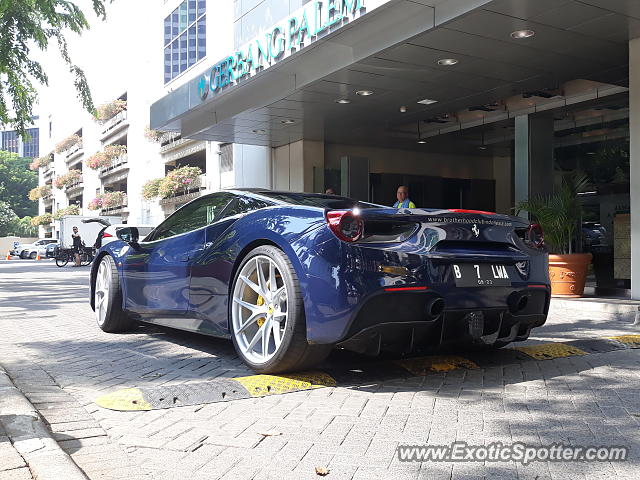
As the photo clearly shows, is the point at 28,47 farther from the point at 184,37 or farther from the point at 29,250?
the point at 29,250

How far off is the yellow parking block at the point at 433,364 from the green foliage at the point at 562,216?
18.7ft

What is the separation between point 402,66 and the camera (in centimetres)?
1041

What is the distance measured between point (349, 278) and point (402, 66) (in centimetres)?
758

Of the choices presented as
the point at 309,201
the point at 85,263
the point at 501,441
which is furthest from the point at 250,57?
the point at 85,263

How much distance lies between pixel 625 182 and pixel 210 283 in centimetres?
1028

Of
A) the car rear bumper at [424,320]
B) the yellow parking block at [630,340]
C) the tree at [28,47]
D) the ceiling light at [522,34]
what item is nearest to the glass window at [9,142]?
the tree at [28,47]

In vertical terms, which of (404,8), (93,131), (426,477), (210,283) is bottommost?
(426,477)

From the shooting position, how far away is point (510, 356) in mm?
4840

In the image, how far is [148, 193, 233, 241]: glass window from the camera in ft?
16.2

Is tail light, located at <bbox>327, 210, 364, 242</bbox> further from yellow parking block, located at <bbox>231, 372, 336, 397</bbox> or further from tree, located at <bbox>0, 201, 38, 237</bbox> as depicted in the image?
tree, located at <bbox>0, 201, 38, 237</bbox>

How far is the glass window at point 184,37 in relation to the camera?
2469 cm

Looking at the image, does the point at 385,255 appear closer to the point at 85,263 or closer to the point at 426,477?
the point at 426,477

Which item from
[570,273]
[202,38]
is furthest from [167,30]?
[570,273]

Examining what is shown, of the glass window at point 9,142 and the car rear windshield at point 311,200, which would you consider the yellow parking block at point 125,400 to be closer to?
the car rear windshield at point 311,200
